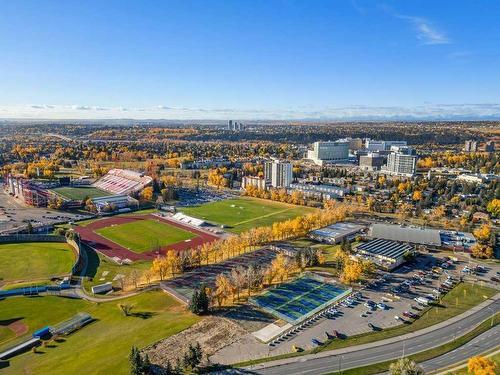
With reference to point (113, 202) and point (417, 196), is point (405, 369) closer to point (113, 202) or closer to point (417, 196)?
point (417, 196)

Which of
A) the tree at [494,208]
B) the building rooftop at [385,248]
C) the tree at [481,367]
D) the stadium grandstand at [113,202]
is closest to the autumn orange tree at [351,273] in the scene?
the building rooftop at [385,248]

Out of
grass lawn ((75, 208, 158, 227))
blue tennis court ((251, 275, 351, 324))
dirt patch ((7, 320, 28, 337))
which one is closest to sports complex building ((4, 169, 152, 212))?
grass lawn ((75, 208, 158, 227))

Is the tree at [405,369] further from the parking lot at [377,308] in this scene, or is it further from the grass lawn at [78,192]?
the grass lawn at [78,192]

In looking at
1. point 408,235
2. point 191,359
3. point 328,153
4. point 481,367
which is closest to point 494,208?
point 408,235

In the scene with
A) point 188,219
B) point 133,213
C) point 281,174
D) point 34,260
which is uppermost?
point 281,174

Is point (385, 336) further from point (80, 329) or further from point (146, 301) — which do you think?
point (80, 329)

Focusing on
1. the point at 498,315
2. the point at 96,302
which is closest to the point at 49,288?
the point at 96,302
